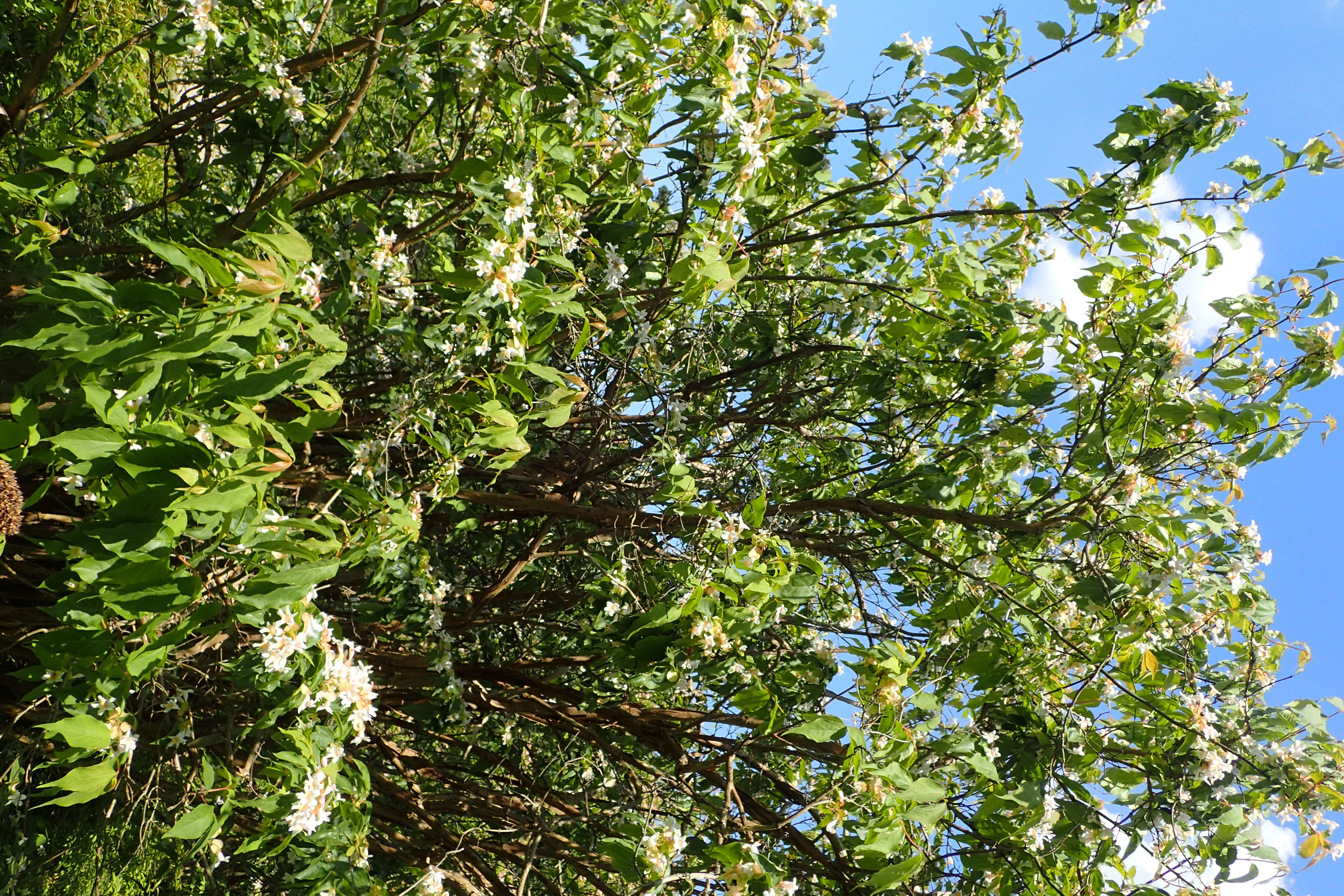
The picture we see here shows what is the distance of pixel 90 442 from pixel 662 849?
1.34 meters

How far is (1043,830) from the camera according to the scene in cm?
220

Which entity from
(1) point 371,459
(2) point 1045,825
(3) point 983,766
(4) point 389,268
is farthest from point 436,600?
(2) point 1045,825

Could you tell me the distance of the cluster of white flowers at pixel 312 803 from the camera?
1657mm

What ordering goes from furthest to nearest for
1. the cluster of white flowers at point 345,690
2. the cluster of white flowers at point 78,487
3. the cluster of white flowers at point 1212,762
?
1. the cluster of white flowers at point 1212,762
2. the cluster of white flowers at point 345,690
3. the cluster of white flowers at point 78,487

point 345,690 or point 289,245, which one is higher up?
point 289,245

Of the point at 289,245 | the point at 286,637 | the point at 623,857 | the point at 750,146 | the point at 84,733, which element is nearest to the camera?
the point at 84,733

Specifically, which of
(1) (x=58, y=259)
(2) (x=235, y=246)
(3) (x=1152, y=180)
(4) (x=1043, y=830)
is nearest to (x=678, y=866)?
(4) (x=1043, y=830)

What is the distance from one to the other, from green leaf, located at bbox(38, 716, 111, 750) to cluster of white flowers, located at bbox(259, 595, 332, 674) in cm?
27

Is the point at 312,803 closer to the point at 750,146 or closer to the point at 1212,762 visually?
the point at 750,146

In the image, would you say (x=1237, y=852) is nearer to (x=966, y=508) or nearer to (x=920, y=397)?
(x=966, y=508)

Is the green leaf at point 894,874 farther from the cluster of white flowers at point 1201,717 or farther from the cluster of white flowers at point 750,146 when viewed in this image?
the cluster of white flowers at point 750,146

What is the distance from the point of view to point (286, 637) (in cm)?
161

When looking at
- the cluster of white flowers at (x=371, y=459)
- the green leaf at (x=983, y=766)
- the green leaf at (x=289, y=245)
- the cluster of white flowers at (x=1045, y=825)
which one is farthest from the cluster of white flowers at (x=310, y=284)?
the cluster of white flowers at (x=1045, y=825)

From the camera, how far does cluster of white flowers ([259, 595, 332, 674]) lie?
159 cm
